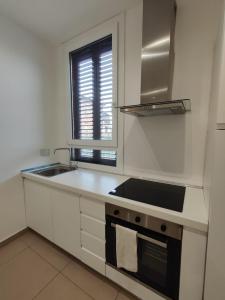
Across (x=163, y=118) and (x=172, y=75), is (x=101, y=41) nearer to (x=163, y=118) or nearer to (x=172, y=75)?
(x=172, y=75)

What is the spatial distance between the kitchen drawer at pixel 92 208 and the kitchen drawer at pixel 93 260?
369 mm

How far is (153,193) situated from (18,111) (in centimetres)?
181

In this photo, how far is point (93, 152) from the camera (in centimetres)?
212

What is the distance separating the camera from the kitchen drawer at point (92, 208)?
4.17ft

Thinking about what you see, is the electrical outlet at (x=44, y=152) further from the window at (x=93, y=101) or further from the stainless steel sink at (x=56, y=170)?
the window at (x=93, y=101)

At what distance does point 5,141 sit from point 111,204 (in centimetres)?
145

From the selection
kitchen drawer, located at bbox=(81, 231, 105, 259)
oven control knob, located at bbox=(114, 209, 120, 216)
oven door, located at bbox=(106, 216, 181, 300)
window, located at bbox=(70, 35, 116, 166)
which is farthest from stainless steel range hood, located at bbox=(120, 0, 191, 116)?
kitchen drawer, located at bbox=(81, 231, 105, 259)

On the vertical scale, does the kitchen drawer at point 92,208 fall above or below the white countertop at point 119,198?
below

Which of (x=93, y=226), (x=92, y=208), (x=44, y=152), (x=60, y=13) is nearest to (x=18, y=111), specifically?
(x=44, y=152)

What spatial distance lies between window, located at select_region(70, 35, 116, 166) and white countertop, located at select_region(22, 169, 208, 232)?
1.15 feet

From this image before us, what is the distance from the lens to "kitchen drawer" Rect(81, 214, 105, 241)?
1.29 m

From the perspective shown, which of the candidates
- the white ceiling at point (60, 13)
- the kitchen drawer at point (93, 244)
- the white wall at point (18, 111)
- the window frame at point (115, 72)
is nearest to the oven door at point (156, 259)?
the kitchen drawer at point (93, 244)

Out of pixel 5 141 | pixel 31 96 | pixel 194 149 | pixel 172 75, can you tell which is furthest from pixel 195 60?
pixel 5 141

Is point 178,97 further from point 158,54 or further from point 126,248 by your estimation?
point 126,248
